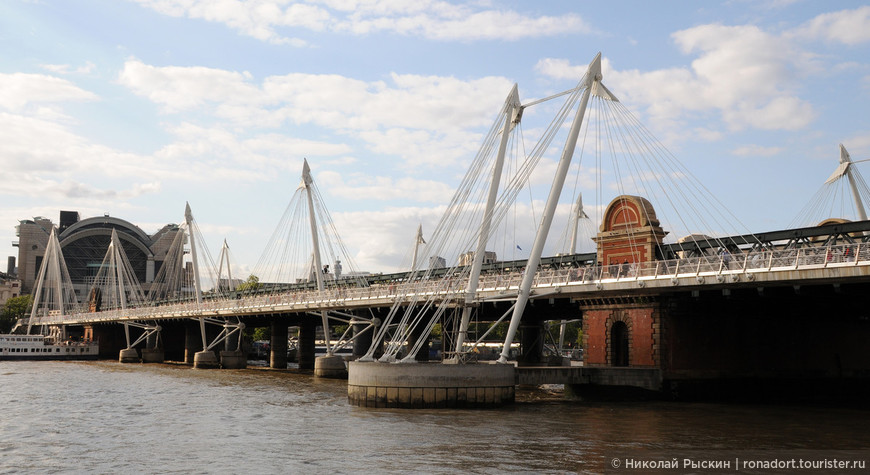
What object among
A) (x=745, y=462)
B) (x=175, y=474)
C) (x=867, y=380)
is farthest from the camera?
(x=867, y=380)

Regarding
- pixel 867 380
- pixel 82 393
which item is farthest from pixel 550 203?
pixel 82 393

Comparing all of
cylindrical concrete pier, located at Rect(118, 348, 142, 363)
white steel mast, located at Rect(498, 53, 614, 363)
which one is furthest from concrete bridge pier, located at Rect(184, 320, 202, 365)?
white steel mast, located at Rect(498, 53, 614, 363)

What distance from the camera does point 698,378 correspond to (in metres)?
55.7

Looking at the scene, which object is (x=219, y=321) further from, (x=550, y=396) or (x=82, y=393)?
(x=550, y=396)

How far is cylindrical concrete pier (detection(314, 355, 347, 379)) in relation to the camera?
85.8 meters

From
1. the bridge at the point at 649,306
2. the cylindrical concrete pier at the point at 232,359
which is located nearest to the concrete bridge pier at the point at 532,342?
the bridge at the point at 649,306

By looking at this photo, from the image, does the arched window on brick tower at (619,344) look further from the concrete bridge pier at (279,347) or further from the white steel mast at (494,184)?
the concrete bridge pier at (279,347)

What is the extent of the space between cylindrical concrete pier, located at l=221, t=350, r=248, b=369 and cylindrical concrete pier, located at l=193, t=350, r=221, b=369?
206 centimetres

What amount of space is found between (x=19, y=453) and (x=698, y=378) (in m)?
41.3

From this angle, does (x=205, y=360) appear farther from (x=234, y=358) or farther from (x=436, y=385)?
(x=436, y=385)

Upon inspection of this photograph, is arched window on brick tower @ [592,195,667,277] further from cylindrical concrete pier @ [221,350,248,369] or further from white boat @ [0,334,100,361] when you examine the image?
white boat @ [0,334,100,361]

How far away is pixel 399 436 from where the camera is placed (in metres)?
37.8

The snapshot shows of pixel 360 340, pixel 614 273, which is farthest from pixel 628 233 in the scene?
pixel 360 340

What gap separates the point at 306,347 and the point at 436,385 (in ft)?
210
